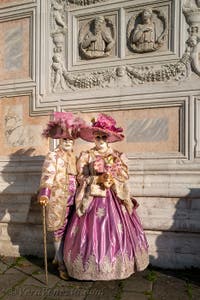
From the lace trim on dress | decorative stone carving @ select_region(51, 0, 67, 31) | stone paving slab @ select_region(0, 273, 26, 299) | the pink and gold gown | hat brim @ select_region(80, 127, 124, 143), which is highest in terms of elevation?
decorative stone carving @ select_region(51, 0, 67, 31)

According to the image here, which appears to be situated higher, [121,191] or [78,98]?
[78,98]

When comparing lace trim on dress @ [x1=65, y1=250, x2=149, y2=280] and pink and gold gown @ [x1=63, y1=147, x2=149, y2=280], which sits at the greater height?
pink and gold gown @ [x1=63, y1=147, x2=149, y2=280]

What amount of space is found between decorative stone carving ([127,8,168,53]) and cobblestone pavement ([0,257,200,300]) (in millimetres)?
2760

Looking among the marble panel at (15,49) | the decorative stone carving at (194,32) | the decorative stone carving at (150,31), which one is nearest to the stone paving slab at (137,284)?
the decorative stone carving at (194,32)

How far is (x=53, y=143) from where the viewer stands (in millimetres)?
4508

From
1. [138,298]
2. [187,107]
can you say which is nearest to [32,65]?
[187,107]

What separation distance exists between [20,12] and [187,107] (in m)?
2.82

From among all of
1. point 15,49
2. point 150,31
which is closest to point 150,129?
point 150,31

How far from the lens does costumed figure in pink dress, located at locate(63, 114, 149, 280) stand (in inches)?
126

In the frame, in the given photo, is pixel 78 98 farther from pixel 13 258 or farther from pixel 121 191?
pixel 13 258

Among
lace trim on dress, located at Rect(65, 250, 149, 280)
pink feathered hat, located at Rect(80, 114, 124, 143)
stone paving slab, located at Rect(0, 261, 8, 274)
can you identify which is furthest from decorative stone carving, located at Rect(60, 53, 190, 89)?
stone paving slab, located at Rect(0, 261, 8, 274)

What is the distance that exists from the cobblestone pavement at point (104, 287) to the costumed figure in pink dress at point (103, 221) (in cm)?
14

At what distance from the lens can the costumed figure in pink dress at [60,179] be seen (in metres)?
3.52

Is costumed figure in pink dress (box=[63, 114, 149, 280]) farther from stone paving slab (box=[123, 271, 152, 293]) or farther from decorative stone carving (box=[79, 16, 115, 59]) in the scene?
decorative stone carving (box=[79, 16, 115, 59])
